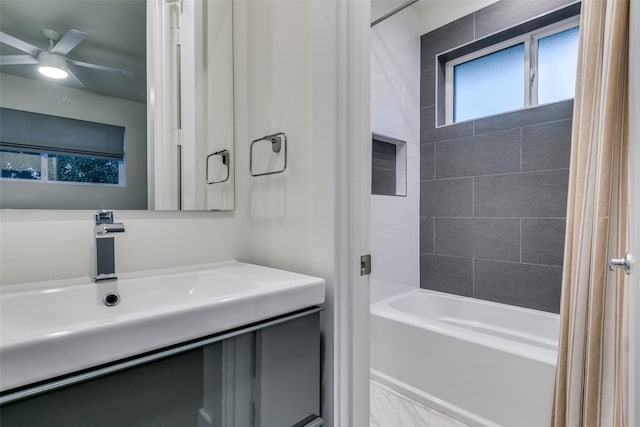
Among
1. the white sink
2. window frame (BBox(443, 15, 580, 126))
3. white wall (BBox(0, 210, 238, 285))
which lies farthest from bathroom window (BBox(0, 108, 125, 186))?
window frame (BBox(443, 15, 580, 126))

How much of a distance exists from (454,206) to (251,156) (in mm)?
1829

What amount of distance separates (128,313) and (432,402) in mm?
1534

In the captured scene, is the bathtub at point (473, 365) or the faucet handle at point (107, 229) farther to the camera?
the bathtub at point (473, 365)

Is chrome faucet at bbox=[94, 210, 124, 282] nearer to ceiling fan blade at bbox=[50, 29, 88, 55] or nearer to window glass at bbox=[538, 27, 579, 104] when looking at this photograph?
ceiling fan blade at bbox=[50, 29, 88, 55]

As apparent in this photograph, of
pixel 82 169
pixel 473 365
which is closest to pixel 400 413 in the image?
pixel 473 365

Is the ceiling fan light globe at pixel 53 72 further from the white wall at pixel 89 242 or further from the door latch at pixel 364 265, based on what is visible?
the door latch at pixel 364 265

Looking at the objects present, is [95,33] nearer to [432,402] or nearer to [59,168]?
[59,168]

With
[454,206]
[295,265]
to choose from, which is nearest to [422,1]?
[454,206]

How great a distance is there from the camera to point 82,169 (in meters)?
0.96

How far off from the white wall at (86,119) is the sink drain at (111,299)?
27 centimetres

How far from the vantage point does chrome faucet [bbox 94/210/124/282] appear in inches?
34.4

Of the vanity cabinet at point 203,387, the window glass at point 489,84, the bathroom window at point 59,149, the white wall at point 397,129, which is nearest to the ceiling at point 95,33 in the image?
the bathroom window at point 59,149

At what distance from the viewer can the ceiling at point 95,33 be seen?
2.86ft

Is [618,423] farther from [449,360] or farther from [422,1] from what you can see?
[422,1]
